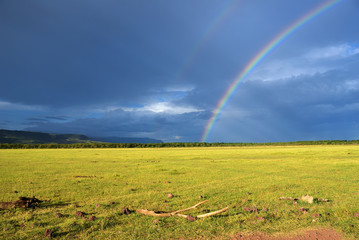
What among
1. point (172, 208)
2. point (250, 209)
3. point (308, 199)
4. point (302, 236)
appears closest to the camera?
point (302, 236)

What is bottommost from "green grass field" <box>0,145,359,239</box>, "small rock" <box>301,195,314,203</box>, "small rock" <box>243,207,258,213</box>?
"green grass field" <box>0,145,359,239</box>

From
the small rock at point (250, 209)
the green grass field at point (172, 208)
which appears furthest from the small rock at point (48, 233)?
the small rock at point (250, 209)

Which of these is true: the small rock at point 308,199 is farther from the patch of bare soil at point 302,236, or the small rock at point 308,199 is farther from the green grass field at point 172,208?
the patch of bare soil at point 302,236

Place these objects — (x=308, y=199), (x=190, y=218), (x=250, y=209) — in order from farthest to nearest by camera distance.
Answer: (x=308, y=199) → (x=250, y=209) → (x=190, y=218)

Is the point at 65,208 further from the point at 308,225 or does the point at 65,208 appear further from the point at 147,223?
the point at 308,225

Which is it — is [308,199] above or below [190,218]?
above

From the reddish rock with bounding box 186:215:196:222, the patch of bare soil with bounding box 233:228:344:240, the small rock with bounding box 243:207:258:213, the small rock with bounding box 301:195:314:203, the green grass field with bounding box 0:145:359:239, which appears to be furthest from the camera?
the small rock with bounding box 301:195:314:203

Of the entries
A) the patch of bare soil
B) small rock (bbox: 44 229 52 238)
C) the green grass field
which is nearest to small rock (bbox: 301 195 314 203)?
the green grass field

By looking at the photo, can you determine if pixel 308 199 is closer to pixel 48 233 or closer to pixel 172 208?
pixel 172 208

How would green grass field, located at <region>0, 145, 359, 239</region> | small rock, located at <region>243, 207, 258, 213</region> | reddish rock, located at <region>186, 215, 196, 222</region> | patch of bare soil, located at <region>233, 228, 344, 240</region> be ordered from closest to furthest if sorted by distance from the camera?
patch of bare soil, located at <region>233, 228, 344, 240</region>, green grass field, located at <region>0, 145, 359, 239</region>, reddish rock, located at <region>186, 215, 196, 222</region>, small rock, located at <region>243, 207, 258, 213</region>

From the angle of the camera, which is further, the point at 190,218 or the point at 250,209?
the point at 250,209

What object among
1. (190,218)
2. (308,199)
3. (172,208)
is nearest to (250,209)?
(190,218)

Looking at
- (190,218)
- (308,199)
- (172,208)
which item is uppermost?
(308,199)

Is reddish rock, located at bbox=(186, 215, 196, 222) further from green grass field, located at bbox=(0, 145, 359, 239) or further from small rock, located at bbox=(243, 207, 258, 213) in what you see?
small rock, located at bbox=(243, 207, 258, 213)
